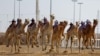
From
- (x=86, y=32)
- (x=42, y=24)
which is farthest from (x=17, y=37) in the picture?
(x=86, y=32)

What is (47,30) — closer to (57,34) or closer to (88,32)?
(57,34)

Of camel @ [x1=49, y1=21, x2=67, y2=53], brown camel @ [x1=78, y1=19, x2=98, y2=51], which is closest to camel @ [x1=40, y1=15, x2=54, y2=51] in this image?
camel @ [x1=49, y1=21, x2=67, y2=53]

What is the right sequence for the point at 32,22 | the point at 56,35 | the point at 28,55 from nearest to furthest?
the point at 28,55 → the point at 56,35 → the point at 32,22

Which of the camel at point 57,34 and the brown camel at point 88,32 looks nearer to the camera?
the camel at point 57,34

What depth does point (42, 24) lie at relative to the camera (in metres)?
26.4

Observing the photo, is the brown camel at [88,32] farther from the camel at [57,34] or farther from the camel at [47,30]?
the camel at [47,30]

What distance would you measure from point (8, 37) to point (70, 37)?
13.7 ft

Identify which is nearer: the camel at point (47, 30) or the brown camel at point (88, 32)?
the camel at point (47, 30)

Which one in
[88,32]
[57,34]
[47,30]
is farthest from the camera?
[88,32]

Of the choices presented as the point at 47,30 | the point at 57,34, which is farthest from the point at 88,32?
the point at 47,30

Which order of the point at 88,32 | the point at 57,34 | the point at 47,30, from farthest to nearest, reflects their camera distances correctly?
the point at 88,32 < the point at 47,30 < the point at 57,34

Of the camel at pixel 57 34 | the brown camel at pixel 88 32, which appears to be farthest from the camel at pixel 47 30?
the brown camel at pixel 88 32

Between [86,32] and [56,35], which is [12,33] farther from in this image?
[86,32]

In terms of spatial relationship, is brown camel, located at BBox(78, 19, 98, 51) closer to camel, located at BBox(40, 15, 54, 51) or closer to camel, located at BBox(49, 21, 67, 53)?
camel, located at BBox(49, 21, 67, 53)
